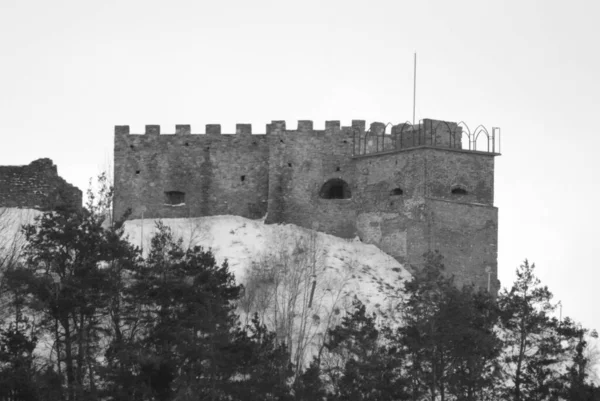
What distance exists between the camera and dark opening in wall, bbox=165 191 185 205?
6819 cm

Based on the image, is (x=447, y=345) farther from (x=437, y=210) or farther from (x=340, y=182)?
(x=340, y=182)

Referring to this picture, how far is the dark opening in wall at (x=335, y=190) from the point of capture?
66812 millimetres

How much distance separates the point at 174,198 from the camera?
6844cm

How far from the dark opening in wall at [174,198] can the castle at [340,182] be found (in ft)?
0.12

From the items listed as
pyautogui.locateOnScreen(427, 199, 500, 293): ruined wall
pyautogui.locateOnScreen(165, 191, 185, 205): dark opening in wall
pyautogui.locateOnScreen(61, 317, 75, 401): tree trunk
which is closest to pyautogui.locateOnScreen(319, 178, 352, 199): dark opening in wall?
pyautogui.locateOnScreen(427, 199, 500, 293): ruined wall

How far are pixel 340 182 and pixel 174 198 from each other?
649cm

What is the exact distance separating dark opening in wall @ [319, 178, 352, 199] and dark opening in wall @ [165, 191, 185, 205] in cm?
543

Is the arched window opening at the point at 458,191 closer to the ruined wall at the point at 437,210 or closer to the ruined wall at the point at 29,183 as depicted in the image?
the ruined wall at the point at 437,210

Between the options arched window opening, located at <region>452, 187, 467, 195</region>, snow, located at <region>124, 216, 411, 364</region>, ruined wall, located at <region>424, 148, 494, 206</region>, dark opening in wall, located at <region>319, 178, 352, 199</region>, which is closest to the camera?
snow, located at <region>124, 216, 411, 364</region>

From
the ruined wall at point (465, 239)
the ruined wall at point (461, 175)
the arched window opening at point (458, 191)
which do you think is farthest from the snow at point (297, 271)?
the arched window opening at point (458, 191)

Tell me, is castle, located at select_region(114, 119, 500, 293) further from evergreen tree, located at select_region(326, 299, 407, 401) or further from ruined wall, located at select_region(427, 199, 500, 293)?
evergreen tree, located at select_region(326, 299, 407, 401)

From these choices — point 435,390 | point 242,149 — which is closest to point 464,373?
point 435,390

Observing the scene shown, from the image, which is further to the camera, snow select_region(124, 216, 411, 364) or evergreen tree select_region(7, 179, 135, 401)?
snow select_region(124, 216, 411, 364)

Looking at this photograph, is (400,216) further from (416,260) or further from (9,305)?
(9,305)
